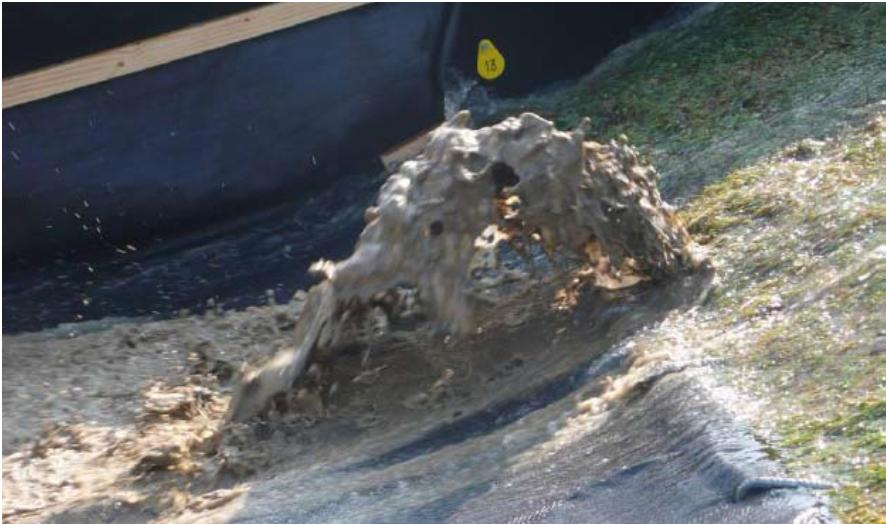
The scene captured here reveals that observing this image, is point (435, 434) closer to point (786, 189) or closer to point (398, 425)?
point (398, 425)

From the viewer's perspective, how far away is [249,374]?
14.7 feet

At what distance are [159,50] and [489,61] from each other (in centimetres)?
166

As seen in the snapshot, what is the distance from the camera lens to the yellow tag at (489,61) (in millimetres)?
6840

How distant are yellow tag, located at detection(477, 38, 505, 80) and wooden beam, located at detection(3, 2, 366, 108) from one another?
69cm

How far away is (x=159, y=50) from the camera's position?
6.08 meters

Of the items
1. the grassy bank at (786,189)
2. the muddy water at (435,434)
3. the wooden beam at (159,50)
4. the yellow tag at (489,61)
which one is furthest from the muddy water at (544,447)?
the yellow tag at (489,61)

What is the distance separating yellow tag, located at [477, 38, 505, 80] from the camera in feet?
22.4

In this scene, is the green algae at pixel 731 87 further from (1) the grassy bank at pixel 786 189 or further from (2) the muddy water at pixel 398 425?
(2) the muddy water at pixel 398 425

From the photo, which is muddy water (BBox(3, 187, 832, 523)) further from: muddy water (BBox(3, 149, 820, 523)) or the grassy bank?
the grassy bank

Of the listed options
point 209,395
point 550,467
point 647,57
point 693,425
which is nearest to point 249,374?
point 209,395

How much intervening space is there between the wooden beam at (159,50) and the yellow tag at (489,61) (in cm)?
69

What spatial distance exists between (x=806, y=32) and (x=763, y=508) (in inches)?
160

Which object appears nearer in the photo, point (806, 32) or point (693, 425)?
point (693, 425)

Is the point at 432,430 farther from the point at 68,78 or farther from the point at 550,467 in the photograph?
the point at 68,78
